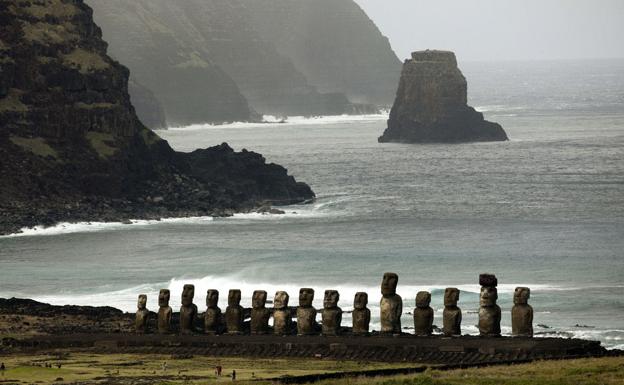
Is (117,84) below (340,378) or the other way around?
the other way around

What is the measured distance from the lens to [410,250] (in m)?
128

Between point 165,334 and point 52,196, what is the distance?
3587 inches

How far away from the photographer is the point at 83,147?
163 metres

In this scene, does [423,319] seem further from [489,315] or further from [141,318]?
[141,318]

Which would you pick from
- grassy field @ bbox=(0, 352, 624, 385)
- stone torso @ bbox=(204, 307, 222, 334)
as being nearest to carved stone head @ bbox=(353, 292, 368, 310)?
grassy field @ bbox=(0, 352, 624, 385)

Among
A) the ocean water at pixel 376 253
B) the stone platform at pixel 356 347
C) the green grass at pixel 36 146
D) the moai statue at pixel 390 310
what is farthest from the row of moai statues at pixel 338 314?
the green grass at pixel 36 146

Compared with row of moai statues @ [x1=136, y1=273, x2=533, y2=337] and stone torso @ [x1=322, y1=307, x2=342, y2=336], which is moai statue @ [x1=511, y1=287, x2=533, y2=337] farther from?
stone torso @ [x1=322, y1=307, x2=342, y2=336]

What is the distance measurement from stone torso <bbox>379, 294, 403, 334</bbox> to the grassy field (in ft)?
8.72

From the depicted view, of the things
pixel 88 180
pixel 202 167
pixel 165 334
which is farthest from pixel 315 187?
pixel 165 334

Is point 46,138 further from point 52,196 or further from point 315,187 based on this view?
point 315,187

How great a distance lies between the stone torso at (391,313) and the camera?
5991 cm

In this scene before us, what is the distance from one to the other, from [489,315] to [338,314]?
215 inches

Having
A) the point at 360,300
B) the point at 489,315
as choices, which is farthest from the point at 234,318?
the point at 489,315

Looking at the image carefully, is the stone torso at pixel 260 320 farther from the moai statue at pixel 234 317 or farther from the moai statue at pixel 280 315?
the moai statue at pixel 234 317
